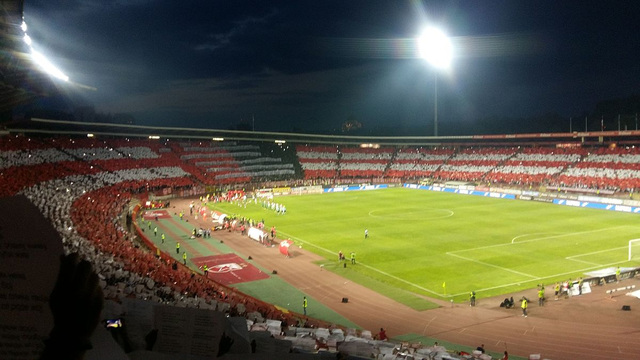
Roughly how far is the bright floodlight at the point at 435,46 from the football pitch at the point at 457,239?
2434 centimetres

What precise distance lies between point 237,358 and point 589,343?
66.4 ft

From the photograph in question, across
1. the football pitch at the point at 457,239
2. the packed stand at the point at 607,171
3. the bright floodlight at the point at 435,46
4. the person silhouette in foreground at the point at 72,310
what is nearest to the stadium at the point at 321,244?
the person silhouette in foreground at the point at 72,310

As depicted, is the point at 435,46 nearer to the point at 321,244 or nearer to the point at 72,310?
the point at 321,244

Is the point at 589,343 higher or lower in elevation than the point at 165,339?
lower

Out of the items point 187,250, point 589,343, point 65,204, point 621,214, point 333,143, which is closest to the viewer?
point 589,343

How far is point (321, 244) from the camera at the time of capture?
3962 centimetres

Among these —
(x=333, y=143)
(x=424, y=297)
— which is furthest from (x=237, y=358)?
(x=333, y=143)

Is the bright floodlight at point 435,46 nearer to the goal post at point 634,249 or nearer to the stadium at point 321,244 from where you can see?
the stadium at point 321,244

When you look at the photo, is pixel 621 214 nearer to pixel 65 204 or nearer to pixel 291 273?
pixel 291 273

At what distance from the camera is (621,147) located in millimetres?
73625

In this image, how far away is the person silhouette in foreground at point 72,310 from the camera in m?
2.18

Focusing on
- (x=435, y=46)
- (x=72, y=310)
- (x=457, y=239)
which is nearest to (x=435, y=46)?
(x=435, y=46)

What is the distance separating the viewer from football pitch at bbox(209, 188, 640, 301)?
97.9 feet

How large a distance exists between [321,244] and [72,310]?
37741mm
